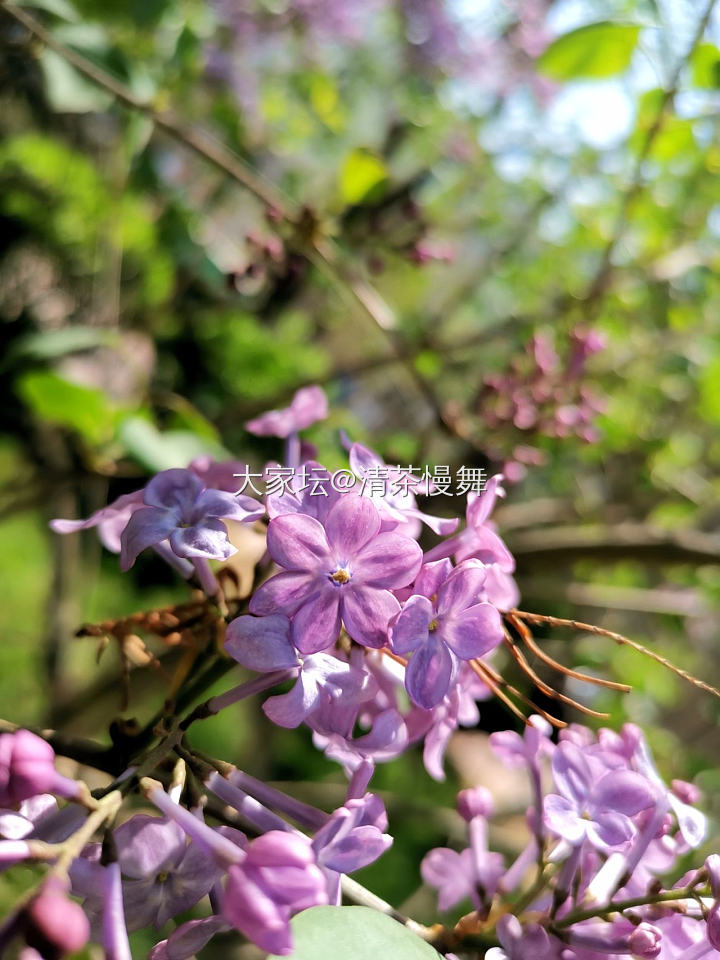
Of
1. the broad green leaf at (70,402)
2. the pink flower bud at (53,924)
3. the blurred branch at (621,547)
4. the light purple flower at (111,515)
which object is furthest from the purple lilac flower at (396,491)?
the blurred branch at (621,547)

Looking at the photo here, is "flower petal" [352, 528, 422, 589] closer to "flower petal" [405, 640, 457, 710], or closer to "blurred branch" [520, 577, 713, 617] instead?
"flower petal" [405, 640, 457, 710]

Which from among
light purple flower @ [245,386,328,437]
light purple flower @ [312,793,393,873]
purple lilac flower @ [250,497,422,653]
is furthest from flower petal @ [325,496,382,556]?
light purple flower @ [245,386,328,437]

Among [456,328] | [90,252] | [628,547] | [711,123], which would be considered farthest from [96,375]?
[456,328]

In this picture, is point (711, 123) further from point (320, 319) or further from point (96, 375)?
point (320, 319)

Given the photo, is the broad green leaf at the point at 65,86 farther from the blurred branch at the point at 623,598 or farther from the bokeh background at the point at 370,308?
the blurred branch at the point at 623,598

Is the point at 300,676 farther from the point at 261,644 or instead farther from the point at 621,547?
the point at 621,547

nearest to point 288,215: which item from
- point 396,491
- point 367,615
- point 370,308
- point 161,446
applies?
point 370,308
